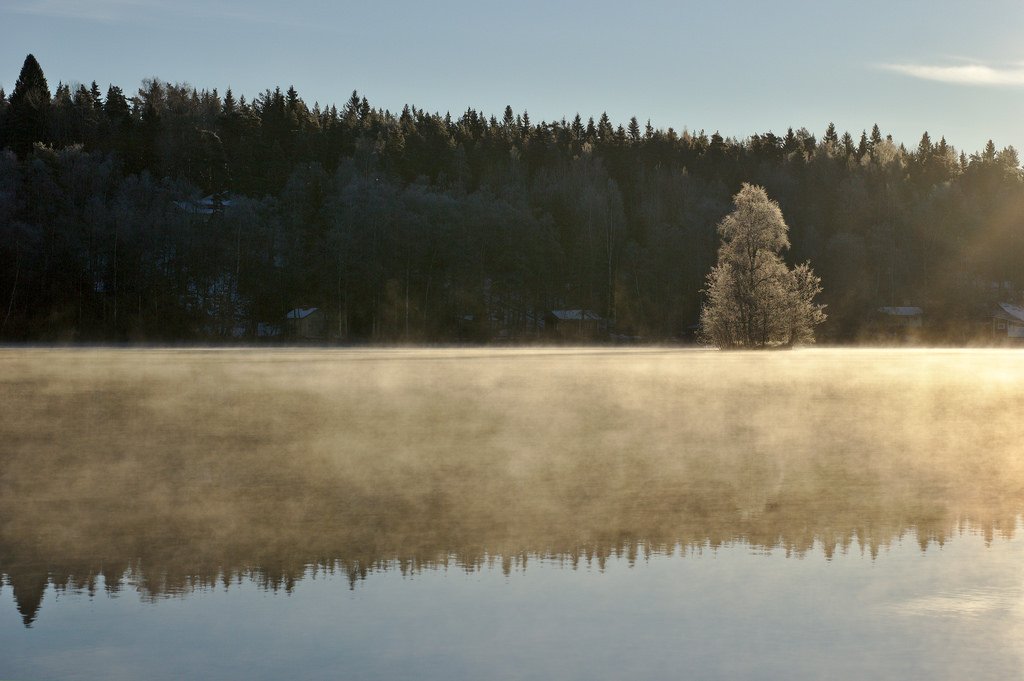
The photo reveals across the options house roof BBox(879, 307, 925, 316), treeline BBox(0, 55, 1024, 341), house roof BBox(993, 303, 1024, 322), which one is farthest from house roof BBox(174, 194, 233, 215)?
house roof BBox(993, 303, 1024, 322)

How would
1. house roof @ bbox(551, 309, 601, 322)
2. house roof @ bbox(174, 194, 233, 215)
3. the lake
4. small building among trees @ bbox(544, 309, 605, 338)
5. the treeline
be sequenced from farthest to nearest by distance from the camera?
house roof @ bbox(551, 309, 601, 322), small building among trees @ bbox(544, 309, 605, 338), house roof @ bbox(174, 194, 233, 215), the treeline, the lake

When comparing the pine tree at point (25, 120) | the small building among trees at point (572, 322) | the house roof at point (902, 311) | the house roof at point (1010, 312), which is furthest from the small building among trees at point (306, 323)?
the house roof at point (1010, 312)

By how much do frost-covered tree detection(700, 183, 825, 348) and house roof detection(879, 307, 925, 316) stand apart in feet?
219

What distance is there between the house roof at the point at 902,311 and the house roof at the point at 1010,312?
10.5 metres

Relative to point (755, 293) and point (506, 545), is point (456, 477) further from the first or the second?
point (755, 293)

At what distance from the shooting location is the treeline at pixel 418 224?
371 feet

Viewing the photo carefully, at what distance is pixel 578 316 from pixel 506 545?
407ft

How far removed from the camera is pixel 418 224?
119 meters

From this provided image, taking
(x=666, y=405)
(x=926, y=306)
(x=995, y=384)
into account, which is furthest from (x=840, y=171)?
(x=666, y=405)

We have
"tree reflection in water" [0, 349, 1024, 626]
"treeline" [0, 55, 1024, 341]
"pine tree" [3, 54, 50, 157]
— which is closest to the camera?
"tree reflection in water" [0, 349, 1024, 626]

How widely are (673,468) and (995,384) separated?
2723 centimetres

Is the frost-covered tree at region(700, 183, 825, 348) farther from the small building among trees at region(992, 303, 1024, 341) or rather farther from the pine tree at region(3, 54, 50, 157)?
the pine tree at region(3, 54, 50, 157)

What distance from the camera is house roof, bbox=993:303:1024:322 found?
155 meters

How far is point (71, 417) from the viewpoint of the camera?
86.0ft
